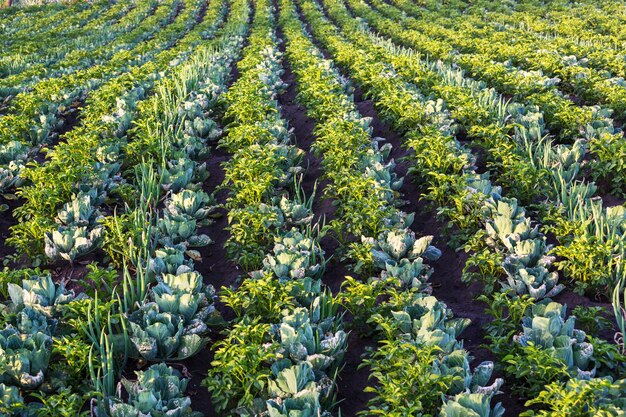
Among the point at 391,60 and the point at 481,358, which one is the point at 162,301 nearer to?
the point at 481,358

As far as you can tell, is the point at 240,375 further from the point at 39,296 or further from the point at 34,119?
the point at 34,119

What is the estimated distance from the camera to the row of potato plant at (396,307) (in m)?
2.91

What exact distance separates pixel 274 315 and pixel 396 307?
0.82 meters

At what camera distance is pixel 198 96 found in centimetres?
884

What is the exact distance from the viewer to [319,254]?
4.68m

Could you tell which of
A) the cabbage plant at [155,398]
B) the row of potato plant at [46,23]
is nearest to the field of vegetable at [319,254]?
the cabbage plant at [155,398]

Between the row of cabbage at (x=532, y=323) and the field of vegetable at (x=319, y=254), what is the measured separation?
18mm

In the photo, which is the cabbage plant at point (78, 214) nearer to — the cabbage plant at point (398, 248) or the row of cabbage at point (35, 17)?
the cabbage plant at point (398, 248)

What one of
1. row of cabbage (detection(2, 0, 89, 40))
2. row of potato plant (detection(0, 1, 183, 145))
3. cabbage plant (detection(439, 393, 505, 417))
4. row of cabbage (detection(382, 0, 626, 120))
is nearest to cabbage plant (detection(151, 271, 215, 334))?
cabbage plant (detection(439, 393, 505, 417))

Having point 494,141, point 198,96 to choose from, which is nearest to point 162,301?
point 494,141

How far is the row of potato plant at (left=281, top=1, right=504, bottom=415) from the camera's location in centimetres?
291

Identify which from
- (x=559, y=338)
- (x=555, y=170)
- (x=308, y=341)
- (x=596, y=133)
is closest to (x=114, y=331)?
(x=308, y=341)

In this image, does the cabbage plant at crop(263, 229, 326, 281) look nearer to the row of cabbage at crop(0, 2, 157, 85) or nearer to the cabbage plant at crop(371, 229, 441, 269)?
the cabbage plant at crop(371, 229, 441, 269)

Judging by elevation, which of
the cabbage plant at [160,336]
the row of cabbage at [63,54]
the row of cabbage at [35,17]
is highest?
the row of cabbage at [35,17]
